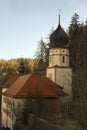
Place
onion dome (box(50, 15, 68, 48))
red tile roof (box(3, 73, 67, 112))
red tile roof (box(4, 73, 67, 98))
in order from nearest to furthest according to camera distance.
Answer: red tile roof (box(3, 73, 67, 112))
red tile roof (box(4, 73, 67, 98))
onion dome (box(50, 15, 68, 48))

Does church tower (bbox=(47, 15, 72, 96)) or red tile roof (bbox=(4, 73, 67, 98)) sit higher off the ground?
church tower (bbox=(47, 15, 72, 96))

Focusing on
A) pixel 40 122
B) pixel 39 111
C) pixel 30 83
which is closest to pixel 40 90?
pixel 30 83

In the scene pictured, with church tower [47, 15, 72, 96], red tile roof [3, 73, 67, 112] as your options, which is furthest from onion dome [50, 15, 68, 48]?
red tile roof [3, 73, 67, 112]

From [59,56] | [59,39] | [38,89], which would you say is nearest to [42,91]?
[38,89]

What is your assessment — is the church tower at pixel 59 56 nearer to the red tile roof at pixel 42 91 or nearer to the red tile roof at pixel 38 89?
the red tile roof at pixel 42 91

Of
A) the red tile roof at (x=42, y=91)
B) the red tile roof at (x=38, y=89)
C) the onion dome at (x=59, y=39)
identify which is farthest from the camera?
the onion dome at (x=59, y=39)

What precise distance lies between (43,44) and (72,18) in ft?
31.3

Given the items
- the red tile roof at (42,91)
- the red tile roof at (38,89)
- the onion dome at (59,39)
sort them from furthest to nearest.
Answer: the onion dome at (59,39) → the red tile roof at (38,89) → the red tile roof at (42,91)

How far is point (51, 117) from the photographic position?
32906 mm

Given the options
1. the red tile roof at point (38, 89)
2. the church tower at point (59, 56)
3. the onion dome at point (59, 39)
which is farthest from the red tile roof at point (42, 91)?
Result: the onion dome at point (59, 39)

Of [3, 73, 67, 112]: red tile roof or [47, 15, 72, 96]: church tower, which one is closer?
[3, 73, 67, 112]: red tile roof

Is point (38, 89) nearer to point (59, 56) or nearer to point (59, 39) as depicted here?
point (59, 56)

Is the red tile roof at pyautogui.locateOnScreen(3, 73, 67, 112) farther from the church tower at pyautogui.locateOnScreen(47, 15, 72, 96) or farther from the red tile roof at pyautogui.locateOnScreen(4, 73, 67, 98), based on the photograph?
the church tower at pyautogui.locateOnScreen(47, 15, 72, 96)

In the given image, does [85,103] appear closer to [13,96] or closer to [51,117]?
[51,117]
